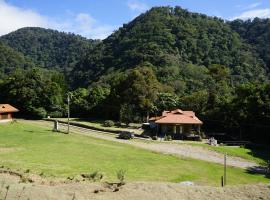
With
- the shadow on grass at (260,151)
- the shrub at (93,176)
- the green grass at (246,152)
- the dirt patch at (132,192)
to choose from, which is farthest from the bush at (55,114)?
the dirt patch at (132,192)

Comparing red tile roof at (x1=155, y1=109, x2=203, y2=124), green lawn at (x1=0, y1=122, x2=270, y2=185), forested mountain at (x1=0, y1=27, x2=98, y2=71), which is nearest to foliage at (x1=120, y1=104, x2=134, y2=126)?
red tile roof at (x1=155, y1=109, x2=203, y2=124)

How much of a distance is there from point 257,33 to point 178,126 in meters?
86.3

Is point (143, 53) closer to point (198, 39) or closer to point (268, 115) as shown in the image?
point (198, 39)

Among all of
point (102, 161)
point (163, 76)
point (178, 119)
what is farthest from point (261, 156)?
point (163, 76)

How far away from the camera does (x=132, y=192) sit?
1909 centimetres

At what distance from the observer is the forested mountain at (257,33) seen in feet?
375

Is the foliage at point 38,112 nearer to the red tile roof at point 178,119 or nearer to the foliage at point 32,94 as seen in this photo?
the foliage at point 32,94

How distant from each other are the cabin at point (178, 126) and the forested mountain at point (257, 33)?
63323 mm

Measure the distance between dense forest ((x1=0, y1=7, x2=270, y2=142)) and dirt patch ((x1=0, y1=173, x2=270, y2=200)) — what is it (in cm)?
3321

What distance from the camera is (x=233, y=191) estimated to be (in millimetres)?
19344

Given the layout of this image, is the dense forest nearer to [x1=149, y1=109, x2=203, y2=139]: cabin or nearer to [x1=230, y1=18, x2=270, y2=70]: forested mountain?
[x1=230, y1=18, x2=270, y2=70]: forested mountain

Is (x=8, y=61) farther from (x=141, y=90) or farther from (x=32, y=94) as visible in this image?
(x=141, y=90)

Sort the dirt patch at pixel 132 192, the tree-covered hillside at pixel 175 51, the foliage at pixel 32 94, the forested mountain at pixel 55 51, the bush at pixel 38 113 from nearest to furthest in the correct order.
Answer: the dirt patch at pixel 132 192 → the bush at pixel 38 113 → the foliage at pixel 32 94 → the tree-covered hillside at pixel 175 51 → the forested mountain at pixel 55 51

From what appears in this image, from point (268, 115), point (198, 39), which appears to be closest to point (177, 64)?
point (198, 39)
